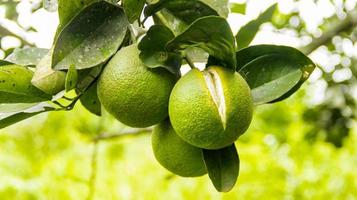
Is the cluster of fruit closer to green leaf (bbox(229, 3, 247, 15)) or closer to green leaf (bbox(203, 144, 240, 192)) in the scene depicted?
green leaf (bbox(203, 144, 240, 192))

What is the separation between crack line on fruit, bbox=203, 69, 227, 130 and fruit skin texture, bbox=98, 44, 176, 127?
0.18 ft

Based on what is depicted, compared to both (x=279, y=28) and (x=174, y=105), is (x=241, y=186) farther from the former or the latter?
(x=174, y=105)

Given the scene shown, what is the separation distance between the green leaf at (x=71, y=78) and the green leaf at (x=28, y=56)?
10 cm

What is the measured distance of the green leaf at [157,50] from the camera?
690mm

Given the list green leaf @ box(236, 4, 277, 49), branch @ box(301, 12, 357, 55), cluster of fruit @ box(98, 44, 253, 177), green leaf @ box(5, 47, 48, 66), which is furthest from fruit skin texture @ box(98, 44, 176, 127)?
branch @ box(301, 12, 357, 55)

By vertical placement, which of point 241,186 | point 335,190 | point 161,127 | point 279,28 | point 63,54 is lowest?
point 335,190

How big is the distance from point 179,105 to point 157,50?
0.24ft

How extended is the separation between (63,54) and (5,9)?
71 cm

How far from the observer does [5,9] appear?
1.34m

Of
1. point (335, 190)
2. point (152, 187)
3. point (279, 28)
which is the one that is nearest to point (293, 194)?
point (335, 190)

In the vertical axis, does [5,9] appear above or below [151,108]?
below

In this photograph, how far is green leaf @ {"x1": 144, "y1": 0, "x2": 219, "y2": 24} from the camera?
713mm

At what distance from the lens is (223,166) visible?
0.72 meters

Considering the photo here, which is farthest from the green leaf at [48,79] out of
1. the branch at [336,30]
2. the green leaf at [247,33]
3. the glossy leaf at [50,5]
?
the branch at [336,30]
